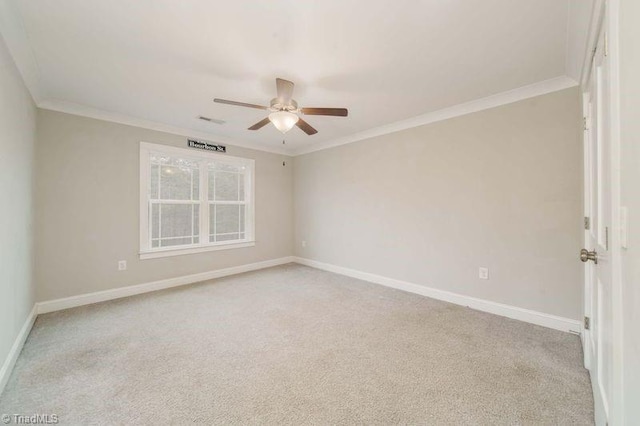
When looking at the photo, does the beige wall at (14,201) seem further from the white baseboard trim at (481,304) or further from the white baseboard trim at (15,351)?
the white baseboard trim at (481,304)

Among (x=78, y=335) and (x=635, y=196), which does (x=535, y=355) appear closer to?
(x=635, y=196)

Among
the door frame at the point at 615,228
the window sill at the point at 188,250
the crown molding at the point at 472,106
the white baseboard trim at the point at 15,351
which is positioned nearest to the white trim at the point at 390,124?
the crown molding at the point at 472,106

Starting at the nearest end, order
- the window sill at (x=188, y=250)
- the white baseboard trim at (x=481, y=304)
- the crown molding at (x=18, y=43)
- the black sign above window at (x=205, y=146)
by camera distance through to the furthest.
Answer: the crown molding at (x=18, y=43) → the white baseboard trim at (x=481, y=304) → the window sill at (x=188, y=250) → the black sign above window at (x=205, y=146)

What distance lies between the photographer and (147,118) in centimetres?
370

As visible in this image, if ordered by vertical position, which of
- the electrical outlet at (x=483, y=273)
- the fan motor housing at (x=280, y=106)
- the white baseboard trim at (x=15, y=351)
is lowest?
the white baseboard trim at (x=15, y=351)

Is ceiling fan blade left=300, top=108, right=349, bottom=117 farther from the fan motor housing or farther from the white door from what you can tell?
the white door

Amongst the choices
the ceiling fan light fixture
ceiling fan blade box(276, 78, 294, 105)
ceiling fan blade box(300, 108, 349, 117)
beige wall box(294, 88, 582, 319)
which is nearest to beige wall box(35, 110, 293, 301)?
the ceiling fan light fixture

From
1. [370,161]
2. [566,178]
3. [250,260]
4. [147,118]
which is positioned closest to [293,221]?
[250,260]

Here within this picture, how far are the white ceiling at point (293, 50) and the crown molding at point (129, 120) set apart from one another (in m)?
0.04

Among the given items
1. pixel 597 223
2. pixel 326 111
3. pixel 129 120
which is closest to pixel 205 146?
pixel 129 120

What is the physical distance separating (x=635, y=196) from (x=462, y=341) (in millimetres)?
2052

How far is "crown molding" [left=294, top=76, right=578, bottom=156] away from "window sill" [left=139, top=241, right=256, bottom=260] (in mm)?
2563

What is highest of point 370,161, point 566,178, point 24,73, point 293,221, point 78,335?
point 24,73
